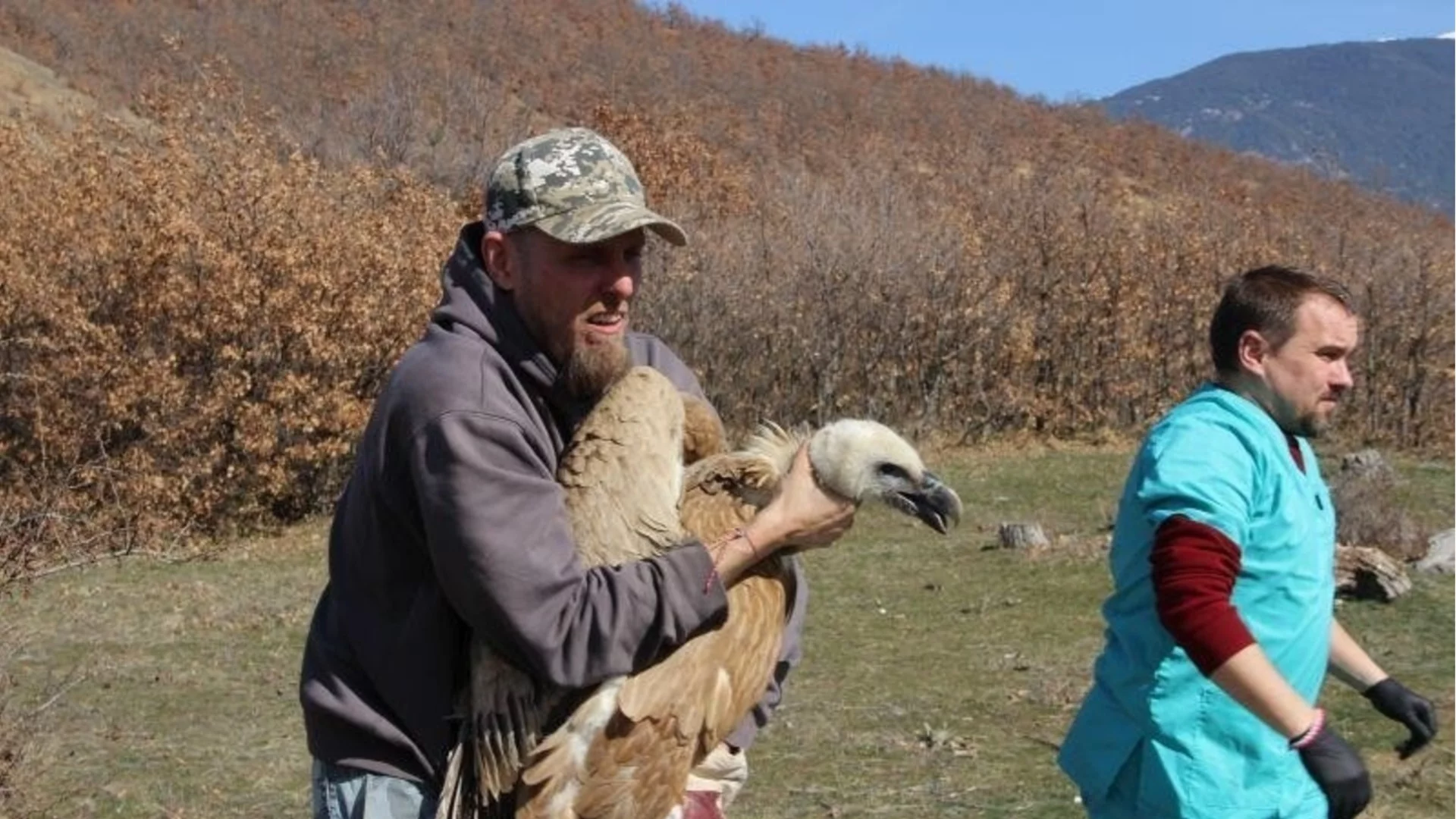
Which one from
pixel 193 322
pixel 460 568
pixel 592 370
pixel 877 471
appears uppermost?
pixel 592 370

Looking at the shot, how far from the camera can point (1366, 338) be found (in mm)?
25109

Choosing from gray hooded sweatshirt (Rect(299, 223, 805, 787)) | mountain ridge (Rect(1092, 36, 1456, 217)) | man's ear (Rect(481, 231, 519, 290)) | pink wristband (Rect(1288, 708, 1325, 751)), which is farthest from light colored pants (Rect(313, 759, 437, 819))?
mountain ridge (Rect(1092, 36, 1456, 217))

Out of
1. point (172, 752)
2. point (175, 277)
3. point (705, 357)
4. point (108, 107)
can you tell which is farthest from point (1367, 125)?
point (172, 752)

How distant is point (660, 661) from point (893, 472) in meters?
0.54

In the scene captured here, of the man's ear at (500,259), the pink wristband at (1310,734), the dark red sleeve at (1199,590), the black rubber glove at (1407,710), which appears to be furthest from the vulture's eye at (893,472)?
the black rubber glove at (1407,710)

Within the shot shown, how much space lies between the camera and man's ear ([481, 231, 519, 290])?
280cm

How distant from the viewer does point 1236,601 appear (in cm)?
370

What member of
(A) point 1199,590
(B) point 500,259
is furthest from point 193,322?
(B) point 500,259

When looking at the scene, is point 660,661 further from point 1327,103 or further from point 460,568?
point 1327,103

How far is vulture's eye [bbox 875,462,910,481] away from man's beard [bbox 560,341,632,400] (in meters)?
0.46

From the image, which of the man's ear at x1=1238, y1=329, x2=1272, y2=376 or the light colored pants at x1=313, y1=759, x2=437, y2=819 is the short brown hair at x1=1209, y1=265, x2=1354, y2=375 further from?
the light colored pants at x1=313, y1=759, x2=437, y2=819

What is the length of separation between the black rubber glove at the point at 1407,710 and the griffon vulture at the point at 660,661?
1707mm

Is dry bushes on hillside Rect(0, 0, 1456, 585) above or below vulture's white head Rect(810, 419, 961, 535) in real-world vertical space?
below

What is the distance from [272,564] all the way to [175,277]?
3666 millimetres
